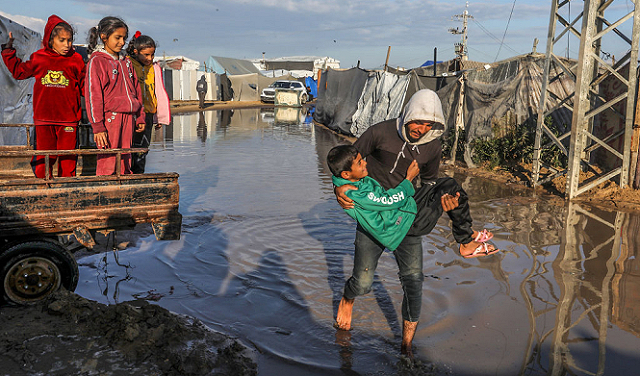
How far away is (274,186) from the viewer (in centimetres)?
980

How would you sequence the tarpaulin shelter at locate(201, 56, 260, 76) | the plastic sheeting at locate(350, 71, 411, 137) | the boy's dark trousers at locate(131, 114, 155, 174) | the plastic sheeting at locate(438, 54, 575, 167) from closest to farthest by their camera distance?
the boy's dark trousers at locate(131, 114, 155, 174), the plastic sheeting at locate(438, 54, 575, 167), the plastic sheeting at locate(350, 71, 411, 137), the tarpaulin shelter at locate(201, 56, 260, 76)

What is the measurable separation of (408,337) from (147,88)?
13.8 ft

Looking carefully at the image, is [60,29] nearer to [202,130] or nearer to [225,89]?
[202,130]

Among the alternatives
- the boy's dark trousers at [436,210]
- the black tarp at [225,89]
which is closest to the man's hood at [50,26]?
the boy's dark trousers at [436,210]

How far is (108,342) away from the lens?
3688 mm

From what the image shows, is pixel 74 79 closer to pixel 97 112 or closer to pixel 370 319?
pixel 97 112

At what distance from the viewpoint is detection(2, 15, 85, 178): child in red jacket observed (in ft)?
17.0

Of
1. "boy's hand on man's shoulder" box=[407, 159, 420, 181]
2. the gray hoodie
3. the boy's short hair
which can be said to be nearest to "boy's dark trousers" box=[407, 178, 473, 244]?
"boy's hand on man's shoulder" box=[407, 159, 420, 181]

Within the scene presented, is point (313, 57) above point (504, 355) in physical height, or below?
above

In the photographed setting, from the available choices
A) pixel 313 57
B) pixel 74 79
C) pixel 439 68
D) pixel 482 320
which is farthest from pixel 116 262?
pixel 313 57

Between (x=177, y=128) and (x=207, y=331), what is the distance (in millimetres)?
17496

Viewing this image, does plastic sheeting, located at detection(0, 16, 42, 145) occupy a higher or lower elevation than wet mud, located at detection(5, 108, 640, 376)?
higher

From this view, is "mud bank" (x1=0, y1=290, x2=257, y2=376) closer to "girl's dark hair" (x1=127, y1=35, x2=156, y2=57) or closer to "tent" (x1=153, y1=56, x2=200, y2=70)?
"girl's dark hair" (x1=127, y1=35, x2=156, y2=57)

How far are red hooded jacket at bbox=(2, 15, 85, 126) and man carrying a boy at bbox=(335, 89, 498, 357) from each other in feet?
10.2
